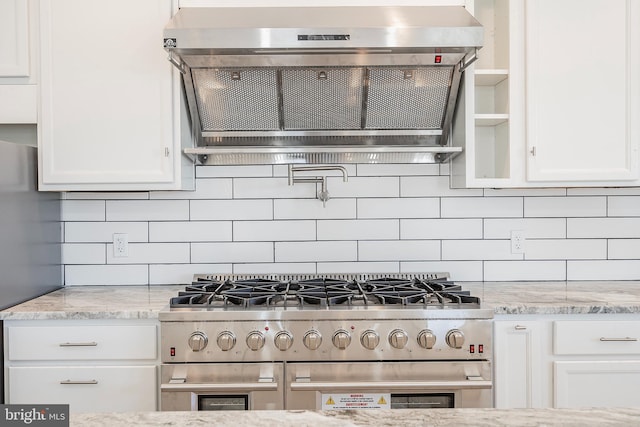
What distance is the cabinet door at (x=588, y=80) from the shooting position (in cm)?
233

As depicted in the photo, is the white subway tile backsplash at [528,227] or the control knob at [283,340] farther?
the white subway tile backsplash at [528,227]

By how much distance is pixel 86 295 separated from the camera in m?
2.38

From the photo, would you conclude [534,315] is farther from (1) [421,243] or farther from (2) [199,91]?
(2) [199,91]

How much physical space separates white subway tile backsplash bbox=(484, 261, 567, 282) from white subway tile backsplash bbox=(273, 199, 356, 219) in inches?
29.6

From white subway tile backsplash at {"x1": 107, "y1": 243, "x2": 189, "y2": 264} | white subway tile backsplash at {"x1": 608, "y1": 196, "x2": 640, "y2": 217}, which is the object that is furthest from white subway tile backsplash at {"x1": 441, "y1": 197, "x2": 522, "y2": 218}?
white subway tile backsplash at {"x1": 107, "y1": 243, "x2": 189, "y2": 264}

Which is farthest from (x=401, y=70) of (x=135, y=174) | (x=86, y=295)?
(x=86, y=295)

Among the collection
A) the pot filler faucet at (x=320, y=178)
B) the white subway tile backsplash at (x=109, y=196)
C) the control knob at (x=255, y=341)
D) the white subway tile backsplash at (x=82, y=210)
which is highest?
the pot filler faucet at (x=320, y=178)

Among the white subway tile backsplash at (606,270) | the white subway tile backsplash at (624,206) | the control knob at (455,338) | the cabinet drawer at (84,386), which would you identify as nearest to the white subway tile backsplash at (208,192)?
the cabinet drawer at (84,386)

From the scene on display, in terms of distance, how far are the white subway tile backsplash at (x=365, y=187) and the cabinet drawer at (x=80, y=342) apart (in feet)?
3.70

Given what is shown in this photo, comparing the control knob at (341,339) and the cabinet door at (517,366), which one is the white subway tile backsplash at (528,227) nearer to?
the cabinet door at (517,366)

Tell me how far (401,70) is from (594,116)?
0.86m

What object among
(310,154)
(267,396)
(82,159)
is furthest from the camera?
(310,154)

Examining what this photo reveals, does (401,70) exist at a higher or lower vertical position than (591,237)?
higher

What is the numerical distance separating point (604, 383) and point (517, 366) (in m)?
0.33
